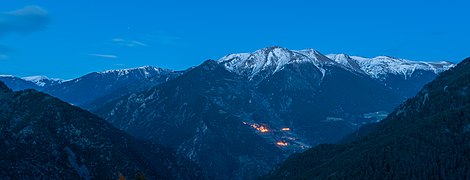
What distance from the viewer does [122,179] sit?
155875 mm

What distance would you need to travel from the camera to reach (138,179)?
149 meters

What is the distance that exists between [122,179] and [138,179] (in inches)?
374
